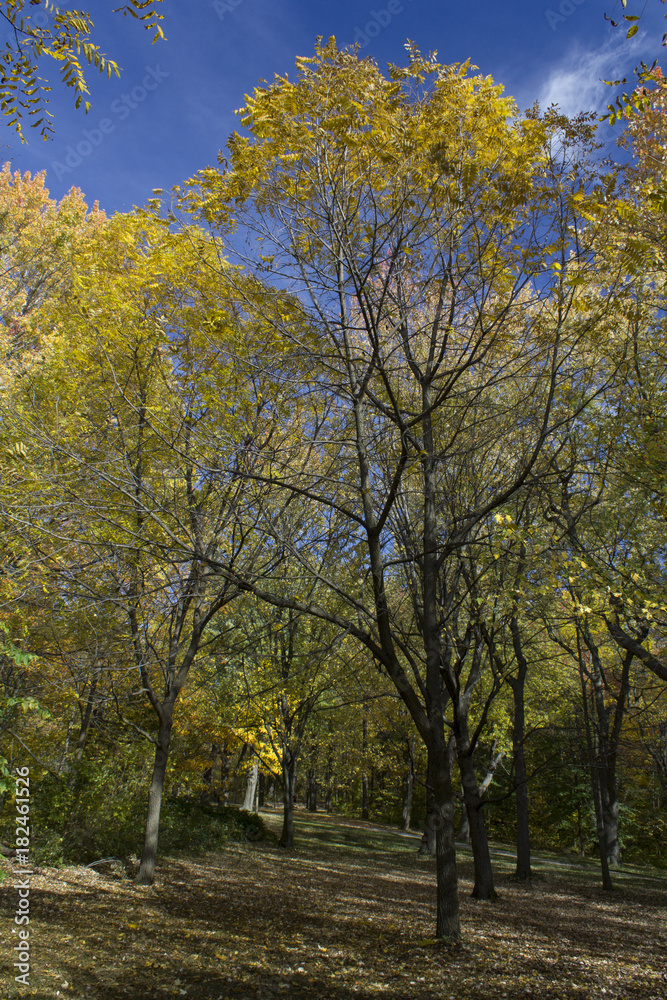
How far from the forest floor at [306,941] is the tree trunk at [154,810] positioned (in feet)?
0.79

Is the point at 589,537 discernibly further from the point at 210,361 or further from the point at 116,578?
the point at 116,578

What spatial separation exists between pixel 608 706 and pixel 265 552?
43.1ft

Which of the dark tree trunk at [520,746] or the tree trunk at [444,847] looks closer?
the tree trunk at [444,847]

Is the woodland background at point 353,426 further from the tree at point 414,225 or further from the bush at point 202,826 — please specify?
the bush at point 202,826

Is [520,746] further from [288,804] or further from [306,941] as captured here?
[288,804]

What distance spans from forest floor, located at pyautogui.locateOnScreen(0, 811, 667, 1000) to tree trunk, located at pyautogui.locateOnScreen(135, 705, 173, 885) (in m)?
0.24

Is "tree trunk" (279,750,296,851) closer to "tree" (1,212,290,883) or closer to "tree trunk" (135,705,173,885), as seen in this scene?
"tree trunk" (135,705,173,885)

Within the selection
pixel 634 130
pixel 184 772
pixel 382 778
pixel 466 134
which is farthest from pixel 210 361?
pixel 382 778

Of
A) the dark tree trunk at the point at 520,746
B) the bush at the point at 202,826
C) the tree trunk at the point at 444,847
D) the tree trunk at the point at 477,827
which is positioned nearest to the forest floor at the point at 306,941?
the tree trunk at the point at 444,847

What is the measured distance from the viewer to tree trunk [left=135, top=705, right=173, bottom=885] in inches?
306

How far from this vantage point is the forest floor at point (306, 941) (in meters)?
4.18

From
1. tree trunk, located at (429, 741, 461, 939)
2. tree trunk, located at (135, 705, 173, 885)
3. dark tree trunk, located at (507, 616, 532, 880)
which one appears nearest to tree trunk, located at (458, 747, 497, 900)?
dark tree trunk, located at (507, 616, 532, 880)

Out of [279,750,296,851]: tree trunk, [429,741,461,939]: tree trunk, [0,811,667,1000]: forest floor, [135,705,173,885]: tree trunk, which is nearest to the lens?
[0,811,667,1000]: forest floor

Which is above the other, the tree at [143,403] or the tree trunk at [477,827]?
the tree at [143,403]
